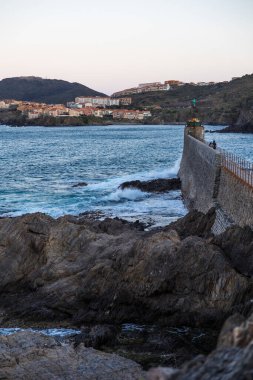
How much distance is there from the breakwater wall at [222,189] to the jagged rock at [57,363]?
792 cm

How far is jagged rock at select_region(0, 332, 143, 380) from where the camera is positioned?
342 inches

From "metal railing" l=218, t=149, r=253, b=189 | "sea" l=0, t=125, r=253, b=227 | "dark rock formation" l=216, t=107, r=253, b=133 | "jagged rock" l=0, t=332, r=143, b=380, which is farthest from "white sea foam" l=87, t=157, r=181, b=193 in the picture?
"dark rock formation" l=216, t=107, r=253, b=133

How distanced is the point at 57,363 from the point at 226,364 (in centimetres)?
536

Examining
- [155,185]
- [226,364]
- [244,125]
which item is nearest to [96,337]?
[226,364]

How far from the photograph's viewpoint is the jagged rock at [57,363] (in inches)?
342

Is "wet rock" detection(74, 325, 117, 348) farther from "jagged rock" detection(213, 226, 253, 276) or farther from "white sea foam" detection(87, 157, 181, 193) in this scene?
"white sea foam" detection(87, 157, 181, 193)

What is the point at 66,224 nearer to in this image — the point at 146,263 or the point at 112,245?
the point at 112,245

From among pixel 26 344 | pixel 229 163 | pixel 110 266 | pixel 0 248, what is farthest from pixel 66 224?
pixel 229 163

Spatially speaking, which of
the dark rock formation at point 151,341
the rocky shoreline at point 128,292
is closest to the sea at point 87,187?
the rocky shoreline at point 128,292

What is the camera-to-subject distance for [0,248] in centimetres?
1675

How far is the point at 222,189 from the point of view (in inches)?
877

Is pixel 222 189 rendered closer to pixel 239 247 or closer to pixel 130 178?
pixel 239 247

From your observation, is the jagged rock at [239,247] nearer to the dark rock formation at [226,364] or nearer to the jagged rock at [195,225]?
the jagged rock at [195,225]

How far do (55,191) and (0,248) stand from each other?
23976 millimetres
